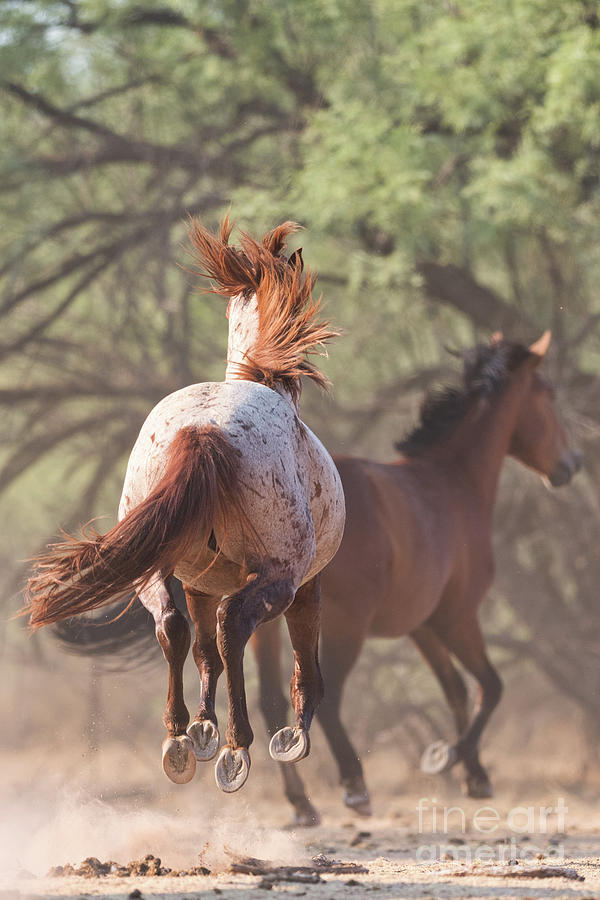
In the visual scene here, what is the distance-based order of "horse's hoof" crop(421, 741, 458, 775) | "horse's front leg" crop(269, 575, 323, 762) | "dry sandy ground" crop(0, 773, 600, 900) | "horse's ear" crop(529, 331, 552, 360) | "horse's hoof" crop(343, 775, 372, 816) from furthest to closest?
1. "horse's ear" crop(529, 331, 552, 360)
2. "horse's hoof" crop(421, 741, 458, 775)
3. "horse's hoof" crop(343, 775, 372, 816)
4. "dry sandy ground" crop(0, 773, 600, 900)
5. "horse's front leg" crop(269, 575, 323, 762)

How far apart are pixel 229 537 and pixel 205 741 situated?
21.2 inches

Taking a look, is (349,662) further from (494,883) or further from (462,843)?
(494,883)

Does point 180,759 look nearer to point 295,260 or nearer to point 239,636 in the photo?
point 239,636

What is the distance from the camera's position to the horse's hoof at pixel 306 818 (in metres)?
5.80

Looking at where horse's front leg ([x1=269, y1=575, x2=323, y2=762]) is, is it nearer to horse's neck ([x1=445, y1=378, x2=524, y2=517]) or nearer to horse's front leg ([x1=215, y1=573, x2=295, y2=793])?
horse's front leg ([x1=215, y1=573, x2=295, y2=793])

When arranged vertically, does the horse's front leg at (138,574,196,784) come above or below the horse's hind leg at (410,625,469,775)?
below

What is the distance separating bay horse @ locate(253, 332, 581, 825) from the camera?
19.2 ft

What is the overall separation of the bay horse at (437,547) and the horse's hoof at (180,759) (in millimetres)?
2917

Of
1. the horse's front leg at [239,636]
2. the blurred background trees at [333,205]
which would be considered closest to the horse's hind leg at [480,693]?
the blurred background trees at [333,205]

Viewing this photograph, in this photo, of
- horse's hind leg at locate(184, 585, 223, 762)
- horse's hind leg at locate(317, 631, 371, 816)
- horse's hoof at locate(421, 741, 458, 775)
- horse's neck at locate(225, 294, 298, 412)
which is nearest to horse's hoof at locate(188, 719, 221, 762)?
horse's hind leg at locate(184, 585, 223, 762)

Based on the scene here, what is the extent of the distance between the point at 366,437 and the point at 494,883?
6.75 meters

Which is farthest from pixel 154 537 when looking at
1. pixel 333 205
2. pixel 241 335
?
pixel 333 205

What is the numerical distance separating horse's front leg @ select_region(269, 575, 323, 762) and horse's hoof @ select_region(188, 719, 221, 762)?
0.15 m

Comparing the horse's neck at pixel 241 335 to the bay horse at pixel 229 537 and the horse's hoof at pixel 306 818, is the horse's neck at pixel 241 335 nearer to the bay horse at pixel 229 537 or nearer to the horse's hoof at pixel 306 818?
the bay horse at pixel 229 537
